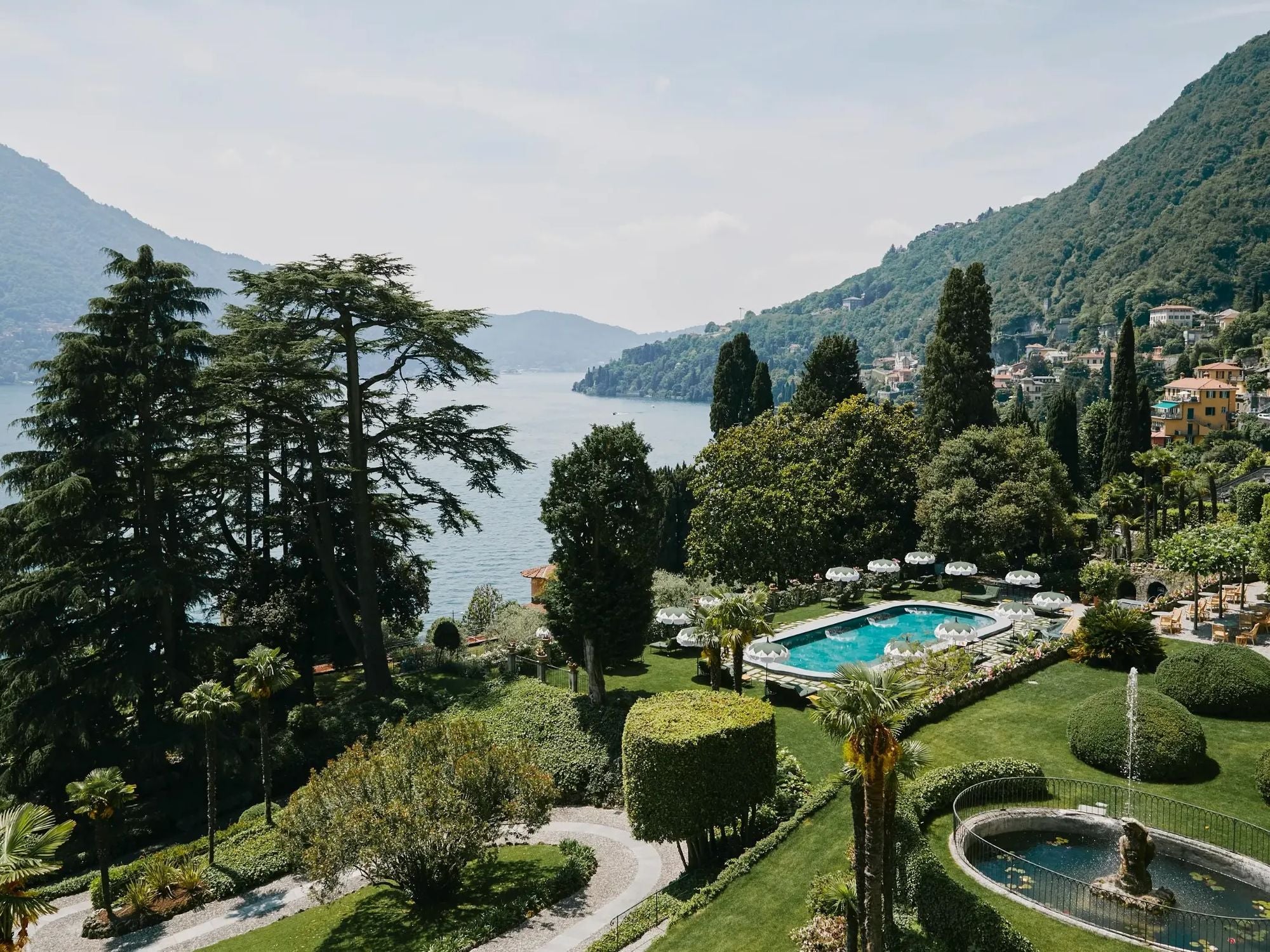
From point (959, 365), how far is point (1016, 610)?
20.5 metres

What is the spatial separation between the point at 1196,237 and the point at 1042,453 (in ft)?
516

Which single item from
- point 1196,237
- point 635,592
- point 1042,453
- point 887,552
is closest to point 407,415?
point 635,592

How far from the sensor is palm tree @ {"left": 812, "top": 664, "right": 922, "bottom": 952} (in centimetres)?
1234

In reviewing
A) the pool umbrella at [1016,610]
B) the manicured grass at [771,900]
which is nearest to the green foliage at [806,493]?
the pool umbrella at [1016,610]

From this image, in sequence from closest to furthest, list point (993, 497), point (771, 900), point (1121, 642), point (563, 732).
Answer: point (771, 900)
point (1121, 642)
point (563, 732)
point (993, 497)

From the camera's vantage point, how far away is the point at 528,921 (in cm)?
1934

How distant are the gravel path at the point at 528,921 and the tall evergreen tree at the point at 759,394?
41.9 metres

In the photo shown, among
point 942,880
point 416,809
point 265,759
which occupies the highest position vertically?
point 942,880

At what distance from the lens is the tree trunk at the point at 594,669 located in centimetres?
2784

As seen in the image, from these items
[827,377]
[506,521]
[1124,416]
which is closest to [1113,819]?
[827,377]

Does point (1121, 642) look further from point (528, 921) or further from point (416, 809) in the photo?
point (416, 809)

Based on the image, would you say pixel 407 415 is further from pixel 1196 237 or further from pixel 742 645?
pixel 1196 237

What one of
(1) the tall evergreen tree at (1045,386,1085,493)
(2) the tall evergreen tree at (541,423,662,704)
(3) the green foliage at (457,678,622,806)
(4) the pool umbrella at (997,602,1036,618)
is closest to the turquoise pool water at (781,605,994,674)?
(4) the pool umbrella at (997,602,1036,618)

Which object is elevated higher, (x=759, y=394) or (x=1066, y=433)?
(x=759, y=394)
